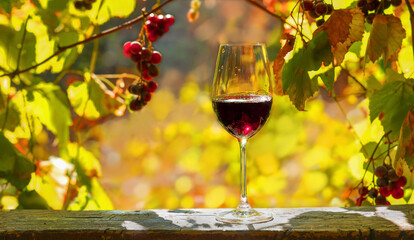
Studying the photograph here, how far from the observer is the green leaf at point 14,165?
4.57ft

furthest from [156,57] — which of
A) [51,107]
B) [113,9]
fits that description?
[51,107]

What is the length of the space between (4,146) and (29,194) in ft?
0.50

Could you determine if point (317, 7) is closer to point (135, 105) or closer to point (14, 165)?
point (135, 105)

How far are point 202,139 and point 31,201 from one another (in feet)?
3.09

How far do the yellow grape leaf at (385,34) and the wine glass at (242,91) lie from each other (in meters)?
0.18

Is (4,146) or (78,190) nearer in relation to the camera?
(4,146)

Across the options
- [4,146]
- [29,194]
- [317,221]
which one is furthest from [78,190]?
[317,221]

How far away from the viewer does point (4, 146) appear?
4.56 ft

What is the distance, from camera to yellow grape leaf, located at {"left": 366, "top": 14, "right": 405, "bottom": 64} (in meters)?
1.09

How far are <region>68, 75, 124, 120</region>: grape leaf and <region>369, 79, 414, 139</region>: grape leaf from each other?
25.0 inches

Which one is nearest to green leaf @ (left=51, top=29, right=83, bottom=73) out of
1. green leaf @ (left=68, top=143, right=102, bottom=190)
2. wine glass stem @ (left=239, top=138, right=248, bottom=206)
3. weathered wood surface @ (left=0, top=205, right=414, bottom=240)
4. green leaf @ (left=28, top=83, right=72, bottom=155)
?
green leaf @ (left=28, top=83, right=72, bottom=155)

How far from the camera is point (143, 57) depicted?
53.2 inches

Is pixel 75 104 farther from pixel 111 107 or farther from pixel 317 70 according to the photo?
pixel 317 70

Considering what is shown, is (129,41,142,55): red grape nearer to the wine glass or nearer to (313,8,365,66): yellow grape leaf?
the wine glass
